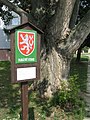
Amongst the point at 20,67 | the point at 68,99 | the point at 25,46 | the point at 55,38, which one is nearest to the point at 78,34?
the point at 55,38

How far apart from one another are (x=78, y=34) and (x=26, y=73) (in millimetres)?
3304

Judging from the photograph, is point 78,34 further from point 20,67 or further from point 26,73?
point 20,67

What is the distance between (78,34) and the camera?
23.7 feet

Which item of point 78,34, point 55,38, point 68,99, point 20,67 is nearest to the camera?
point 20,67

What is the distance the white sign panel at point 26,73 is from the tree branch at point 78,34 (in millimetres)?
3087

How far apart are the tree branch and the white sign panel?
309cm

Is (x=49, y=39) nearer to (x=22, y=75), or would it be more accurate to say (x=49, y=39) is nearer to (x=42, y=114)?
(x=42, y=114)

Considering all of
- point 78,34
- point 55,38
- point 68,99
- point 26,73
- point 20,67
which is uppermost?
point 78,34

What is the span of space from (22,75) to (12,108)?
8.81ft

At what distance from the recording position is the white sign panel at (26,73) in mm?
4180

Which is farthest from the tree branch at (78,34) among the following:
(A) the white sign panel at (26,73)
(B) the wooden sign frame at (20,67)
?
(A) the white sign panel at (26,73)

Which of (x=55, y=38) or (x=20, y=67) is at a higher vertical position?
(x=55, y=38)

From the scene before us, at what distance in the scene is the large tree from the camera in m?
7.23

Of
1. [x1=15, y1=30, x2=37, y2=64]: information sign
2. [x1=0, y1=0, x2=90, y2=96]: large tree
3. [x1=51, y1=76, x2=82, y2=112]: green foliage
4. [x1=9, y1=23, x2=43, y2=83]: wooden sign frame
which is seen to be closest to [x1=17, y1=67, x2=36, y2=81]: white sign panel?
[x1=9, y1=23, x2=43, y2=83]: wooden sign frame
